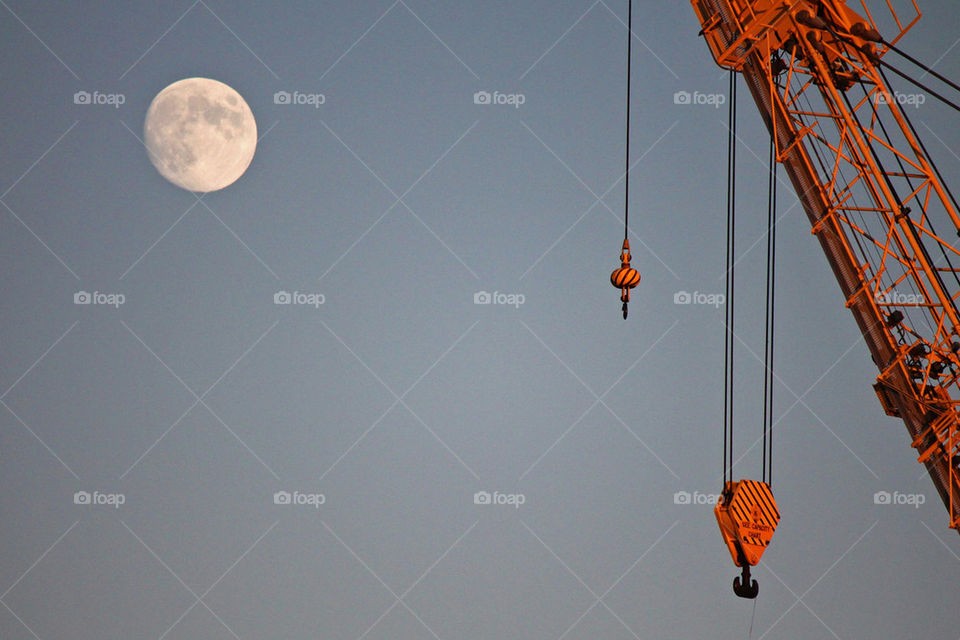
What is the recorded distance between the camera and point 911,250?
1397 cm

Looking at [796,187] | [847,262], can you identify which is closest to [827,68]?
[796,187]

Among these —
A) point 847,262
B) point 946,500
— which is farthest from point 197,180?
point 946,500

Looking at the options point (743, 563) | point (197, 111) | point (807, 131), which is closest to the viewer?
point (743, 563)

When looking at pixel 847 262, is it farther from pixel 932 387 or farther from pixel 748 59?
pixel 748 59

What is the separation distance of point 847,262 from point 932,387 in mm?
1943

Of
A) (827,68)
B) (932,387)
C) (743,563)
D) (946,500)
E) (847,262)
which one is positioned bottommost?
(743,563)

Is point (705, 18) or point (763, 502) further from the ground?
point (705, 18)

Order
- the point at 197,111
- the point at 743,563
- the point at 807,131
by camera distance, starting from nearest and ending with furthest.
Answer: the point at 743,563
the point at 807,131
the point at 197,111

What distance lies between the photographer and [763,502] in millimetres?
12836

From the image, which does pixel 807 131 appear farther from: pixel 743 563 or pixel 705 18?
pixel 743 563

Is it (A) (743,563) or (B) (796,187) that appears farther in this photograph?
(B) (796,187)

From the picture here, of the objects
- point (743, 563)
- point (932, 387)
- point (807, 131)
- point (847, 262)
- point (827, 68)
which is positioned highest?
point (827, 68)

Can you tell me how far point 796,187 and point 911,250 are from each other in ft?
5.50

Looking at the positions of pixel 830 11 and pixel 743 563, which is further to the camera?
pixel 830 11
